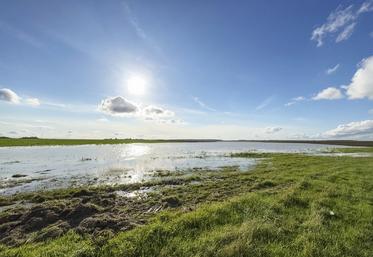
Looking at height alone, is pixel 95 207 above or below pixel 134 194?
above

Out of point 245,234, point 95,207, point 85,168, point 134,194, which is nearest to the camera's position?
point 245,234

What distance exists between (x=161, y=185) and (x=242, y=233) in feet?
49.4

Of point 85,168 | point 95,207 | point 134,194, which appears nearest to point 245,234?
point 95,207

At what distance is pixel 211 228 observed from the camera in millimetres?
9875

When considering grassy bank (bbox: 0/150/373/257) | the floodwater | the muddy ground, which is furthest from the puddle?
the floodwater

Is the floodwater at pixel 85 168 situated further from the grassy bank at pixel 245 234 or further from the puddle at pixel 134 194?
the grassy bank at pixel 245 234

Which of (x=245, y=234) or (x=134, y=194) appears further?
(x=134, y=194)

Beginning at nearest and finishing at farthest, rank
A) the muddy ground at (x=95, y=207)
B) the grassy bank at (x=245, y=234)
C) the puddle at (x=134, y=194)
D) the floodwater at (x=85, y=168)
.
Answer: the grassy bank at (x=245, y=234) → the muddy ground at (x=95, y=207) → the puddle at (x=134, y=194) → the floodwater at (x=85, y=168)

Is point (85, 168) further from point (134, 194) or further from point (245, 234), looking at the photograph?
point (245, 234)

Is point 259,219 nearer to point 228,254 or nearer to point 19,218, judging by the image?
point 228,254

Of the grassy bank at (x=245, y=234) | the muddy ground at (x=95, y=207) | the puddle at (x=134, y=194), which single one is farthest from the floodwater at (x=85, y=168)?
the grassy bank at (x=245, y=234)

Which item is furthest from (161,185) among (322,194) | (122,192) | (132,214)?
(322,194)

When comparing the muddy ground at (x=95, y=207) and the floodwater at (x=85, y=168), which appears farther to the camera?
the floodwater at (x=85, y=168)

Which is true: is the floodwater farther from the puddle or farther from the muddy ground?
the puddle
